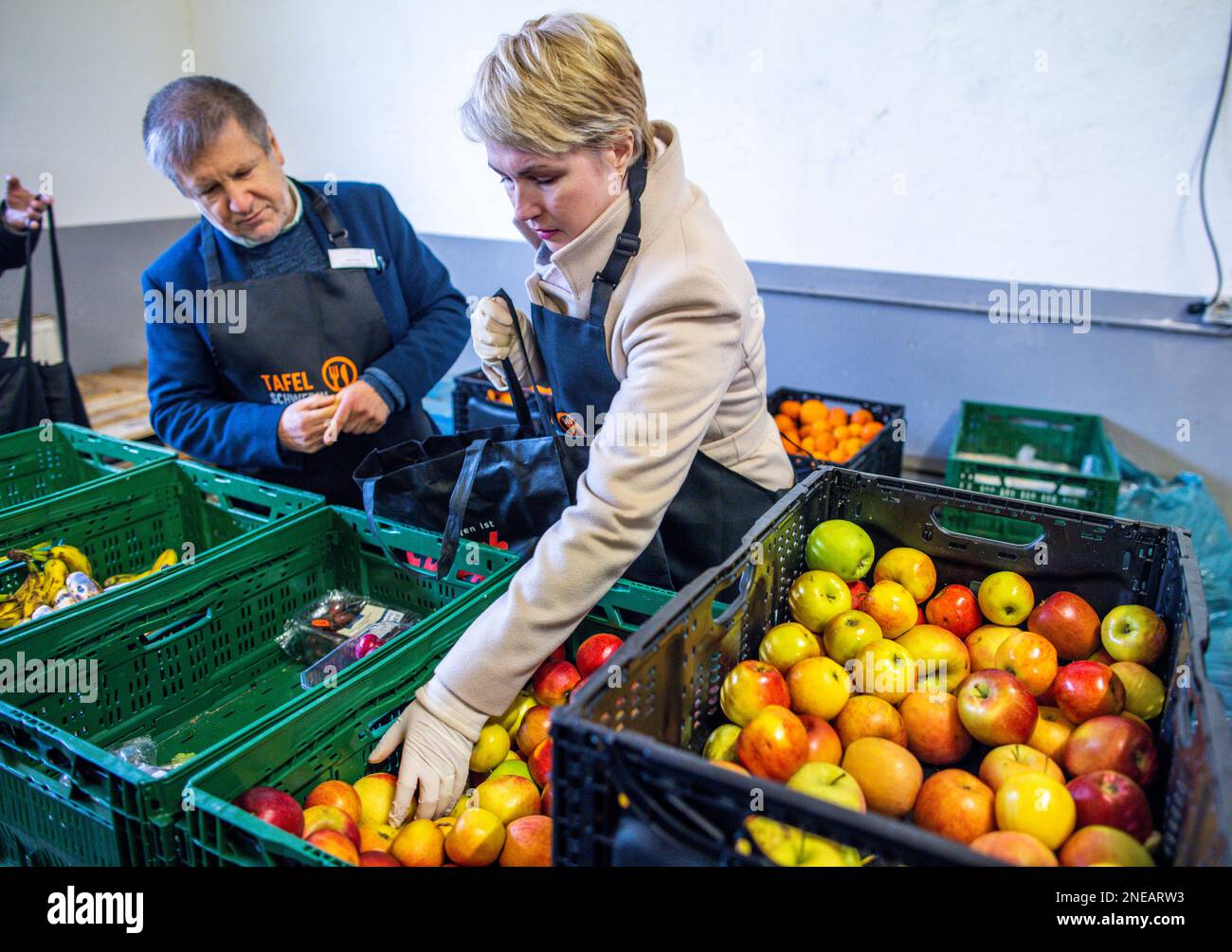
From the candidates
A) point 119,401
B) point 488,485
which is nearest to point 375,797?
point 488,485

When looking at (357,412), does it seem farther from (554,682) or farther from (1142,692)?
(1142,692)

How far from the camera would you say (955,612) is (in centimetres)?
148

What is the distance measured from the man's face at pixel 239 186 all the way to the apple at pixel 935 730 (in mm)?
1800

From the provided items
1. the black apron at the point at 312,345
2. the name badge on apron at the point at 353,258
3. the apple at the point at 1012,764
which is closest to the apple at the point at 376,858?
the apple at the point at 1012,764

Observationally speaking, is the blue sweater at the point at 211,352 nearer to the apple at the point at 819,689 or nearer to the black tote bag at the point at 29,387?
the black tote bag at the point at 29,387

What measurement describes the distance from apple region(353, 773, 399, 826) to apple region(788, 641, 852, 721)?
622 mm

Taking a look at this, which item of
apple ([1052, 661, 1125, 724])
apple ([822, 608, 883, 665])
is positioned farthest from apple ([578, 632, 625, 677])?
apple ([1052, 661, 1125, 724])

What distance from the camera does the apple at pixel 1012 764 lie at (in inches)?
44.7

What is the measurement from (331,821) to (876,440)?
7.66 feet

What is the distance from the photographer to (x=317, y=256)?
235 centimetres
